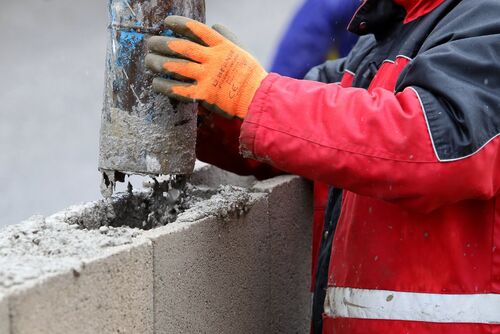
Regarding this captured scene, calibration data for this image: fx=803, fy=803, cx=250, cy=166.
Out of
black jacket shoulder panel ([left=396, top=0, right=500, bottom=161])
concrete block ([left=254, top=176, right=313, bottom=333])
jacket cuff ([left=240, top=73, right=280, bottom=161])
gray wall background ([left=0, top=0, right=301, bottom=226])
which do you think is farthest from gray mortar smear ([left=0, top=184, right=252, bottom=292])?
gray wall background ([left=0, top=0, right=301, bottom=226])

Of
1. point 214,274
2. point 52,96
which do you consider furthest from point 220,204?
point 52,96

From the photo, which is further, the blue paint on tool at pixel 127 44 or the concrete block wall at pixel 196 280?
the blue paint on tool at pixel 127 44

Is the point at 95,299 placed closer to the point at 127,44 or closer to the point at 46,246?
the point at 46,246

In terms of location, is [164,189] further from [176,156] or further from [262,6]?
[262,6]

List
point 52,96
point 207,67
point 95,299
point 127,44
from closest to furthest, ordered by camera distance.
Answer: point 95,299 → point 207,67 → point 127,44 → point 52,96

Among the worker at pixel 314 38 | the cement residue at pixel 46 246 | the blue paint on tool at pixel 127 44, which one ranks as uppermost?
the blue paint on tool at pixel 127 44

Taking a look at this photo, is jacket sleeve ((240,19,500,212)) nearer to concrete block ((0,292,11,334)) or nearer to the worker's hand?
the worker's hand

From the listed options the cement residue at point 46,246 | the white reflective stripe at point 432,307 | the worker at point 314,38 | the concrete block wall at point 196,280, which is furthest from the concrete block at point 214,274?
the worker at point 314,38

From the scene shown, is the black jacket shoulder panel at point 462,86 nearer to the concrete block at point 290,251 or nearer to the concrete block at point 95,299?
the concrete block at point 95,299

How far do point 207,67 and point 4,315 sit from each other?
82 centimetres

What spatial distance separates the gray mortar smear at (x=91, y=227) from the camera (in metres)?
1.74

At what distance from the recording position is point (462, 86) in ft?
6.35

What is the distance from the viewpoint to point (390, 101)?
1.96 metres

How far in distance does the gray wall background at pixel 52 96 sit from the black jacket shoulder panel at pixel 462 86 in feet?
14.2
